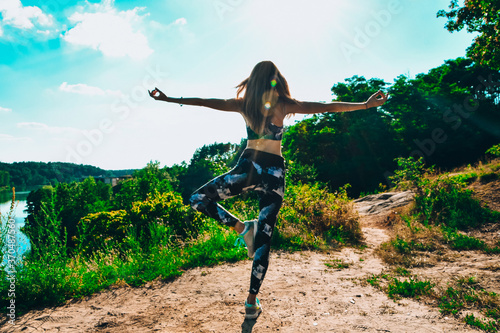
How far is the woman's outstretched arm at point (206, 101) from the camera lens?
256 centimetres

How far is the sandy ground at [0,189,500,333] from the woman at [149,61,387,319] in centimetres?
53

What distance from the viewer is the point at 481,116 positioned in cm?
2283

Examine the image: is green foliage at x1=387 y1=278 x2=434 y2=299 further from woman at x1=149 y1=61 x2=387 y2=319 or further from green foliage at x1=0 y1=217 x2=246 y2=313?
green foliage at x1=0 y1=217 x2=246 y2=313

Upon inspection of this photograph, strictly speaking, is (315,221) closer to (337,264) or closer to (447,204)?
(337,264)

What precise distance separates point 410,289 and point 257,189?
221cm

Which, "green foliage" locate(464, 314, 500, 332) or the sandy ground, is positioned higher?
"green foliage" locate(464, 314, 500, 332)

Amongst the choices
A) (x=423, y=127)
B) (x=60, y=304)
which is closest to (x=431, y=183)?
(x=60, y=304)

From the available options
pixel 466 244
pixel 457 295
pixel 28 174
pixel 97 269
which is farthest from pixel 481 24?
pixel 28 174

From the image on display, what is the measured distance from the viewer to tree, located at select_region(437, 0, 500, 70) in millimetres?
10250

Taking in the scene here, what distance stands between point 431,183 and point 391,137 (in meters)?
20.4

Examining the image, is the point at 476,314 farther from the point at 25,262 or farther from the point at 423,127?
the point at 423,127

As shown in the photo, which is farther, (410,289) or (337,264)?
(337,264)

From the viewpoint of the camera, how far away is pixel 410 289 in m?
3.20

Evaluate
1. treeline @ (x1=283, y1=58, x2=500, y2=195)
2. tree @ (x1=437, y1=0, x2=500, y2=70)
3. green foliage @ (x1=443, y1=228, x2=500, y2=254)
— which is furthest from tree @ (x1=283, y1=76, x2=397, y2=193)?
green foliage @ (x1=443, y1=228, x2=500, y2=254)
